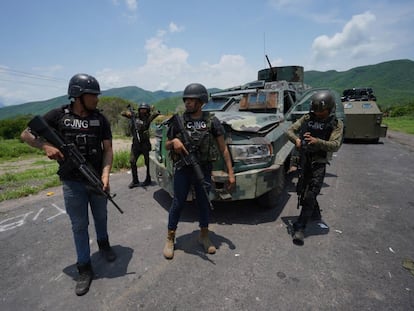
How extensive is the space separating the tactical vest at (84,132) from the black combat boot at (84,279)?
0.98 metres

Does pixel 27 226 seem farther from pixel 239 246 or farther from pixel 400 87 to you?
pixel 400 87

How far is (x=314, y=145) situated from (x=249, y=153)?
79cm

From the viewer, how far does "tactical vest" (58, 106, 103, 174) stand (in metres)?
2.18

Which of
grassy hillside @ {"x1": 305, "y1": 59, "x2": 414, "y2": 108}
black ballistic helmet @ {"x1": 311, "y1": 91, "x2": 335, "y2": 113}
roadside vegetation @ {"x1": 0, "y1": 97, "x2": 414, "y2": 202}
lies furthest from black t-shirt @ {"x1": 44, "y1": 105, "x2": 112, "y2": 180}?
grassy hillside @ {"x1": 305, "y1": 59, "x2": 414, "y2": 108}

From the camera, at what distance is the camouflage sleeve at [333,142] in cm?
287

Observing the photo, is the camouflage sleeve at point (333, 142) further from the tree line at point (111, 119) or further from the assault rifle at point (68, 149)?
the tree line at point (111, 119)

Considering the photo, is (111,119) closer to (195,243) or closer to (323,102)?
(195,243)

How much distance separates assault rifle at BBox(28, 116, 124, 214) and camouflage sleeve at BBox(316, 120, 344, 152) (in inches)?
94.8

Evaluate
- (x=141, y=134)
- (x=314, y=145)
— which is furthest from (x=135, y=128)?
(x=314, y=145)

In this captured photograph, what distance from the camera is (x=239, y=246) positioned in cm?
290

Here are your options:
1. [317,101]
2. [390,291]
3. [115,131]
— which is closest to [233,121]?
[317,101]

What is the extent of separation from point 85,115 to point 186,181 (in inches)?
46.8

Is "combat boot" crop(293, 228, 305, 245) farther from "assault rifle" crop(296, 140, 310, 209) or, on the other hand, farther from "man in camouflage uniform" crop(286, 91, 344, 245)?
"assault rifle" crop(296, 140, 310, 209)

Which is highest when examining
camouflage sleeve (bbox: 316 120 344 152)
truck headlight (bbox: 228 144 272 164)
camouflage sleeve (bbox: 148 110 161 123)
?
camouflage sleeve (bbox: 148 110 161 123)
